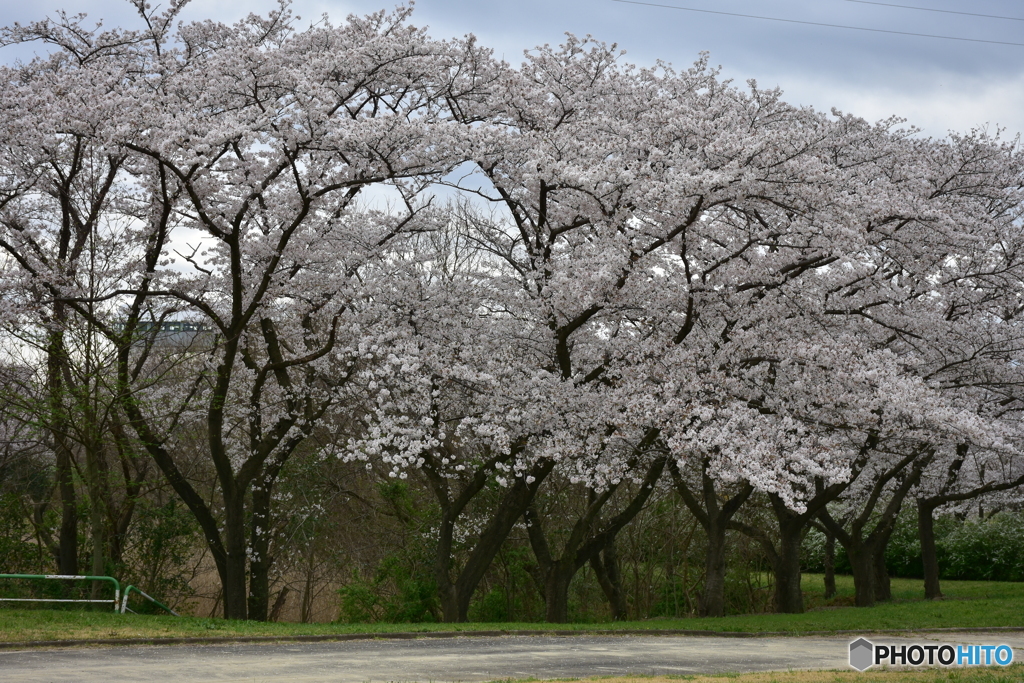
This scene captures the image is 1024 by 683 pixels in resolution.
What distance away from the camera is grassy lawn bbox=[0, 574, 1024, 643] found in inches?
423

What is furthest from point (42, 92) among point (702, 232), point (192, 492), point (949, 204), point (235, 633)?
point (949, 204)

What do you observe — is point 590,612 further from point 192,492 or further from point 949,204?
point 949,204

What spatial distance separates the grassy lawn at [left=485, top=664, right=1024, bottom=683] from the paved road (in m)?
0.71

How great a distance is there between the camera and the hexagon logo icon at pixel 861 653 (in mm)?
10566

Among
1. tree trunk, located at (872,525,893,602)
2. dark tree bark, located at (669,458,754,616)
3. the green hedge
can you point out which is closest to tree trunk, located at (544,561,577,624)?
dark tree bark, located at (669,458,754,616)

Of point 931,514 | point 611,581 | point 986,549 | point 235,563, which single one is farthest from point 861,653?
point 986,549

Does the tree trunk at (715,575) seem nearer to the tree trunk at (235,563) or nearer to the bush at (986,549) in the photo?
the tree trunk at (235,563)

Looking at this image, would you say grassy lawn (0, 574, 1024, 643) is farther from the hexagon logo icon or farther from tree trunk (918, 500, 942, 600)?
the hexagon logo icon

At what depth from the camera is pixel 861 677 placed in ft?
27.6

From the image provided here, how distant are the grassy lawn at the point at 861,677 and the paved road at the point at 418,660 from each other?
71 cm

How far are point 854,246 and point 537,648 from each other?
6.92m

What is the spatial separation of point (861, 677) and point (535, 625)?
565 cm

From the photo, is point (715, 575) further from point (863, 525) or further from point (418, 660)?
point (418, 660)

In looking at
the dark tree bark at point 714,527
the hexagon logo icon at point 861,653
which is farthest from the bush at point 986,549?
the hexagon logo icon at point 861,653
